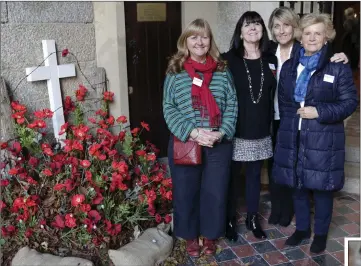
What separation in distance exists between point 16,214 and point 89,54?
1.40 metres

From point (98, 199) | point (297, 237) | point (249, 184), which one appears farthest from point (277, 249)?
point (98, 199)

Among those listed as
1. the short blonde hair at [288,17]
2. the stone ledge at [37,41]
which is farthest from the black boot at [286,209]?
the stone ledge at [37,41]

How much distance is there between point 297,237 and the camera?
10.8 ft

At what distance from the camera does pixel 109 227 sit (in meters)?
2.90

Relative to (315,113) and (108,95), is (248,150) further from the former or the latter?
(108,95)

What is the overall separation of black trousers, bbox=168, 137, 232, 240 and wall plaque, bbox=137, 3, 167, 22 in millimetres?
1474

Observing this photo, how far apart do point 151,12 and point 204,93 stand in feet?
4.99

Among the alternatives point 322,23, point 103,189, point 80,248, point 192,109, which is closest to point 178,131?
point 192,109

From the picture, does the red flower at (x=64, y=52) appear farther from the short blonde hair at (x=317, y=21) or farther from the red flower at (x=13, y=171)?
the short blonde hair at (x=317, y=21)

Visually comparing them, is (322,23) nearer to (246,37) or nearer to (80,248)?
(246,37)

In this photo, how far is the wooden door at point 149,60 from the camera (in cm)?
391

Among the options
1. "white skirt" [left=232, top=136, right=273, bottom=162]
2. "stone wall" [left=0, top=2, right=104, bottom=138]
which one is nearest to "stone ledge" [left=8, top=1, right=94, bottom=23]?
"stone wall" [left=0, top=2, right=104, bottom=138]

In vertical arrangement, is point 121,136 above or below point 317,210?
above

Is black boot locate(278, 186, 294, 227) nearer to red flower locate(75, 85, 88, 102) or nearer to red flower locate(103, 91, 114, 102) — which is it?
red flower locate(103, 91, 114, 102)
